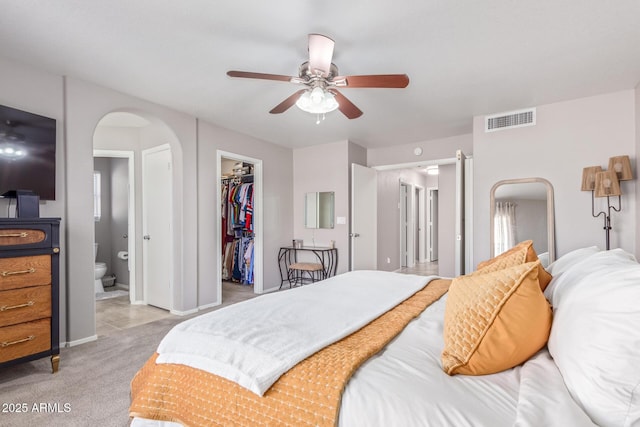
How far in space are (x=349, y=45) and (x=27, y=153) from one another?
8.48 ft

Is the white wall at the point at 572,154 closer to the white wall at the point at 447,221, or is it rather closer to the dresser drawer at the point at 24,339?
the white wall at the point at 447,221

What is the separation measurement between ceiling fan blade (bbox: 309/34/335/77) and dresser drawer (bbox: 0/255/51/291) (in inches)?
89.1

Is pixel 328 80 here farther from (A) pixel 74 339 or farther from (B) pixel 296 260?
(B) pixel 296 260

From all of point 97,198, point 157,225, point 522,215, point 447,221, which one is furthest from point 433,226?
point 97,198

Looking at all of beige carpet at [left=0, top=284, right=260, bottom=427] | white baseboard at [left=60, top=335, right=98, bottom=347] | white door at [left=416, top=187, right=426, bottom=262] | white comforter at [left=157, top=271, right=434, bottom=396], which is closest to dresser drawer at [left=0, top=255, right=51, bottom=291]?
beige carpet at [left=0, top=284, right=260, bottom=427]

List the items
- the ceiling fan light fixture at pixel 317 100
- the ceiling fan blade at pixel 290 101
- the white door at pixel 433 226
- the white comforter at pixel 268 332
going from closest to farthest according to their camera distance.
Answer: the white comforter at pixel 268 332, the ceiling fan light fixture at pixel 317 100, the ceiling fan blade at pixel 290 101, the white door at pixel 433 226

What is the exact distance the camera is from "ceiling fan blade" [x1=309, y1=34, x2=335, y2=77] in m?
1.82

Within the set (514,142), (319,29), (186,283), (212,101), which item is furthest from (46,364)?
(514,142)

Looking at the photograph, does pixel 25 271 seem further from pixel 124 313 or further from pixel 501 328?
pixel 501 328

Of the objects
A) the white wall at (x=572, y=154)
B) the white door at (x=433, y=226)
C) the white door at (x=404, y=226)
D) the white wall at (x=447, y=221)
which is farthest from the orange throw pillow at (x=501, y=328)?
the white door at (x=433, y=226)

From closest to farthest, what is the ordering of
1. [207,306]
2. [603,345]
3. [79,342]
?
[603,345]
[79,342]
[207,306]

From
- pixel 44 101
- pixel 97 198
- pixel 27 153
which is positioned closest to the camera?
pixel 27 153

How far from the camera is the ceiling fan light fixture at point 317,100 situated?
2.21m

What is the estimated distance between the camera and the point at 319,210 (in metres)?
4.93
